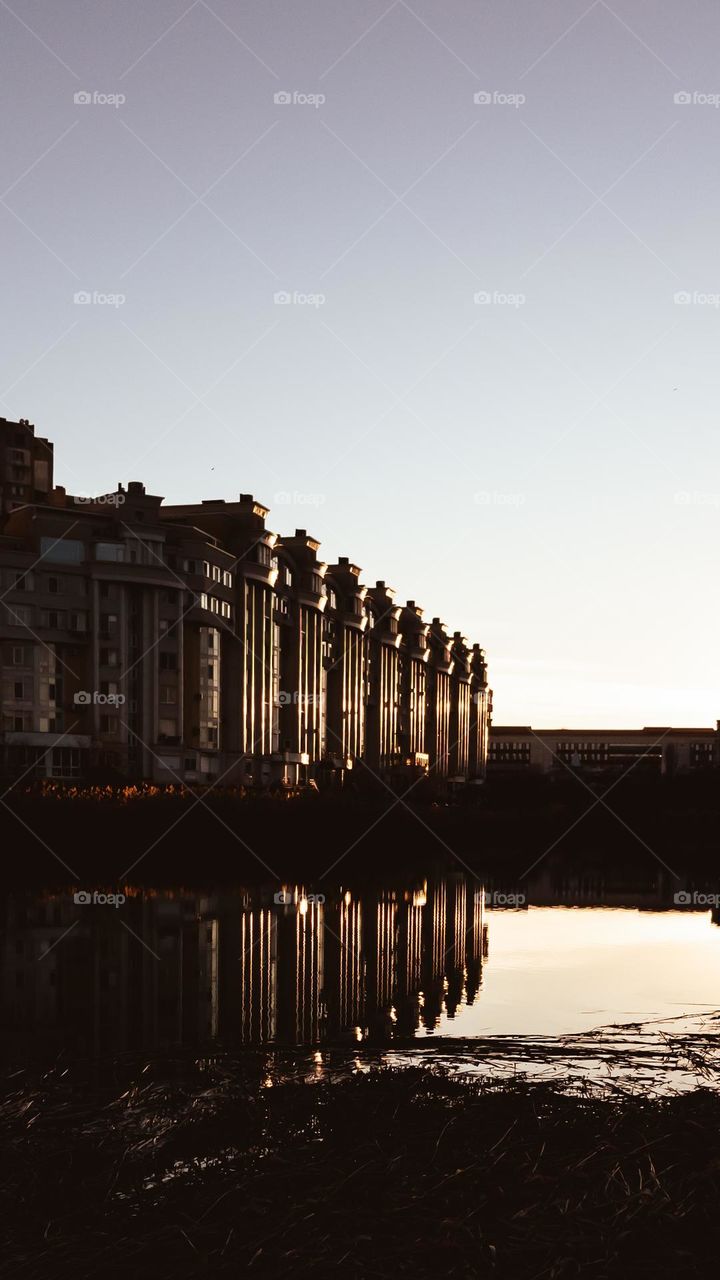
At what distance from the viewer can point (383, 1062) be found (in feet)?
42.6

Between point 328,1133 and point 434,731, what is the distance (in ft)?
593

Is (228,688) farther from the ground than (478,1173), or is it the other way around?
(228,688)

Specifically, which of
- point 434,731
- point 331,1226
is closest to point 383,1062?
point 331,1226

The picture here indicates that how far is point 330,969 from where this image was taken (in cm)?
2250

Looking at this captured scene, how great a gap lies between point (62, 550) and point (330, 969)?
72.9 m

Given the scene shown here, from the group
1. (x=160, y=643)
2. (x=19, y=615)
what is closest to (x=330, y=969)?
(x=19, y=615)

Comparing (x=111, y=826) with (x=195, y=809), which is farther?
(x=195, y=809)

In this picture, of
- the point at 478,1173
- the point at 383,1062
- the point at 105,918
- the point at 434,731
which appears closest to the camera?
the point at 478,1173

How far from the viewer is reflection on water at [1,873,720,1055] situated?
16.3 metres

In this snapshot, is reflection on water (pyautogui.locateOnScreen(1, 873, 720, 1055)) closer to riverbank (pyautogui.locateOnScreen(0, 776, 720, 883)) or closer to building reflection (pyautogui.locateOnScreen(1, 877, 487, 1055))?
building reflection (pyautogui.locateOnScreen(1, 877, 487, 1055))

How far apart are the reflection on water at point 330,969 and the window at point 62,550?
55.9 m

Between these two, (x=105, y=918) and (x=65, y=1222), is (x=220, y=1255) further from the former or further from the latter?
(x=105, y=918)

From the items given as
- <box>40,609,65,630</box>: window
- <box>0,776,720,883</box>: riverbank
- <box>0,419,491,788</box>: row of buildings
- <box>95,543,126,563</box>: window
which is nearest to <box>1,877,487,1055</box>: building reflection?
<box>0,776,720,883</box>: riverbank

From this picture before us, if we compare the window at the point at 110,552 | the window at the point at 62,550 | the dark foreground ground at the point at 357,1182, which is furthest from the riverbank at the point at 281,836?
the dark foreground ground at the point at 357,1182
